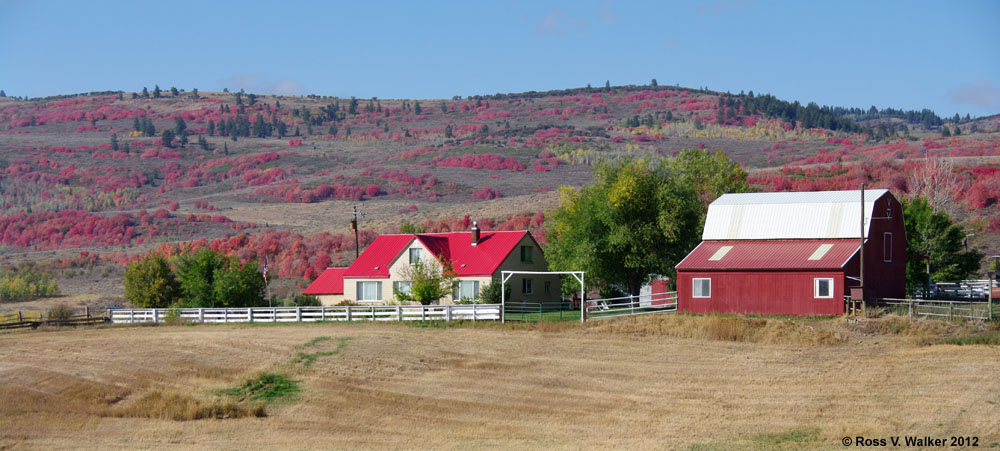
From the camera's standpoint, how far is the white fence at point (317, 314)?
47.2m

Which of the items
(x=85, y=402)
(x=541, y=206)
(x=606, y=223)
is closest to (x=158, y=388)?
(x=85, y=402)

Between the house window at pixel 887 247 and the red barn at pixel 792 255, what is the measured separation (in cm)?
5

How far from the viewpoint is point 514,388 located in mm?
30328

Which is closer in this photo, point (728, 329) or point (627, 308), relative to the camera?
point (728, 329)

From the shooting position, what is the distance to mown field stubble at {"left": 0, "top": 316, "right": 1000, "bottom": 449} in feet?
78.6

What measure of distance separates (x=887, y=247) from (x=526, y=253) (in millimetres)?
21416

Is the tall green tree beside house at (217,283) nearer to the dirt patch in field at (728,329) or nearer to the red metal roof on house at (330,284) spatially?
the red metal roof on house at (330,284)

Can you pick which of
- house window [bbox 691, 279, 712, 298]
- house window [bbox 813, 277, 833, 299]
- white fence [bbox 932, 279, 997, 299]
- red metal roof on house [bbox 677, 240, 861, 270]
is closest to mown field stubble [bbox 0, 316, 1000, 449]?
house window [bbox 813, 277, 833, 299]

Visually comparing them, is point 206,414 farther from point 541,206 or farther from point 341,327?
point 541,206

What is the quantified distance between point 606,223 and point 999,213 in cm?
5371

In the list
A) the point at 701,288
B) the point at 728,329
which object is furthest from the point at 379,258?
the point at 728,329

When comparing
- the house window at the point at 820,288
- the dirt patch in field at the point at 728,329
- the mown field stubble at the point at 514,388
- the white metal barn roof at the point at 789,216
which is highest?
the white metal barn roof at the point at 789,216

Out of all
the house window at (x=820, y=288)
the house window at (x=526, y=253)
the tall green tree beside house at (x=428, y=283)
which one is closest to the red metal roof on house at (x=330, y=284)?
the tall green tree beside house at (x=428, y=283)

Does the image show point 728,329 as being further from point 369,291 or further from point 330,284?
point 330,284
